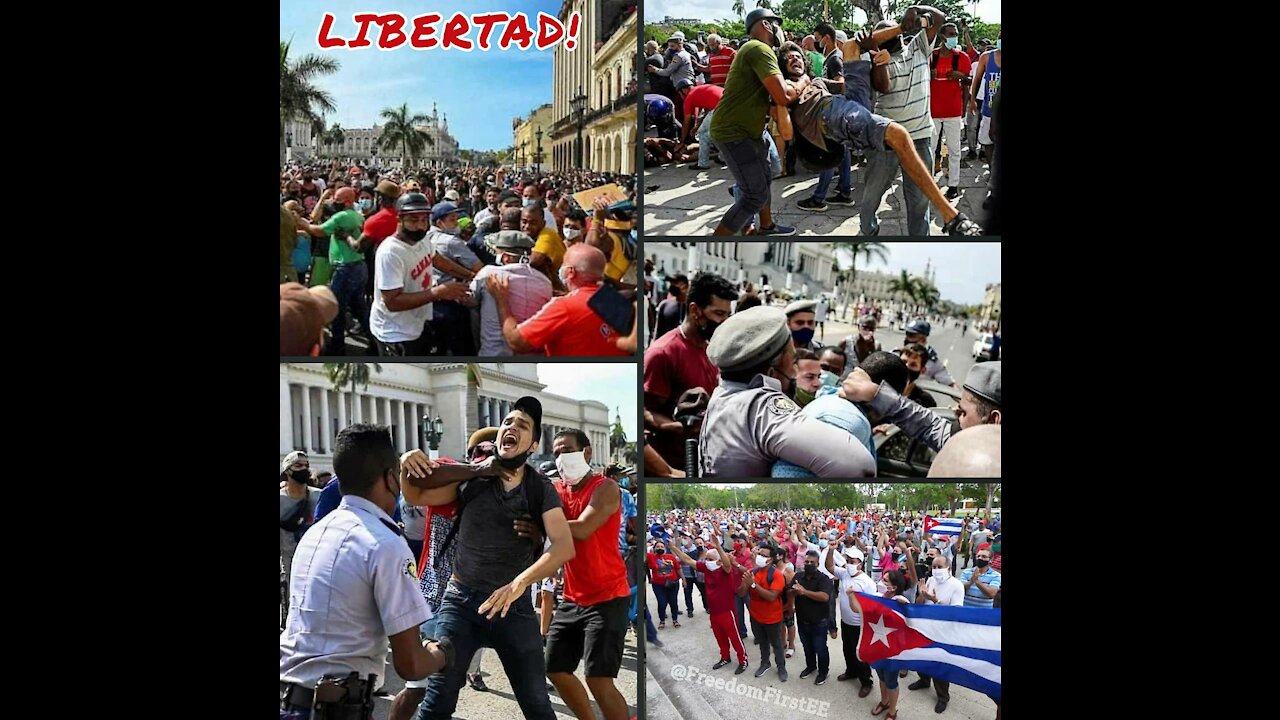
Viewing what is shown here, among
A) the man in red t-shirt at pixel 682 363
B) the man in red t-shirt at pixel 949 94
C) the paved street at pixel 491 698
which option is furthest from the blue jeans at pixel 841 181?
the paved street at pixel 491 698

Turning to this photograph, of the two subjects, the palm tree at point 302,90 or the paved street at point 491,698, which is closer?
the paved street at point 491,698

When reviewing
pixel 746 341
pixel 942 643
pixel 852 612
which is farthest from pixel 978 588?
pixel 746 341

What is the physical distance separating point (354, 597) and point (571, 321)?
6.20 feet

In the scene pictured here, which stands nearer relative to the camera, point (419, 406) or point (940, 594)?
point (419, 406)

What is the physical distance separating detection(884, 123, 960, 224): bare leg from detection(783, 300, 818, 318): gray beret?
2.81ft

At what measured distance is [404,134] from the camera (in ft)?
20.3

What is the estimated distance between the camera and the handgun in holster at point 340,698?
4855 millimetres

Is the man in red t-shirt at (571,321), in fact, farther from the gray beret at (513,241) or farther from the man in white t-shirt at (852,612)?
the man in white t-shirt at (852,612)

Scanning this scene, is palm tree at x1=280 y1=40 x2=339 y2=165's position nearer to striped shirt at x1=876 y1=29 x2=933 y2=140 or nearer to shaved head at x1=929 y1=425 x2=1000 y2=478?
striped shirt at x1=876 y1=29 x2=933 y2=140

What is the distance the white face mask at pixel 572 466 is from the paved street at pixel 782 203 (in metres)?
1.25

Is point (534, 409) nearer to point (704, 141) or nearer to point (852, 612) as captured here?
point (704, 141)

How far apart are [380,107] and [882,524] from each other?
3.54m

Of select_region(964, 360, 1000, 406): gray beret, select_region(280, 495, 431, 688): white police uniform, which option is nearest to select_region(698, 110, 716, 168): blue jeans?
select_region(964, 360, 1000, 406): gray beret

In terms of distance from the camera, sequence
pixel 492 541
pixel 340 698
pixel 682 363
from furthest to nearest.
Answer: pixel 682 363 → pixel 492 541 → pixel 340 698
